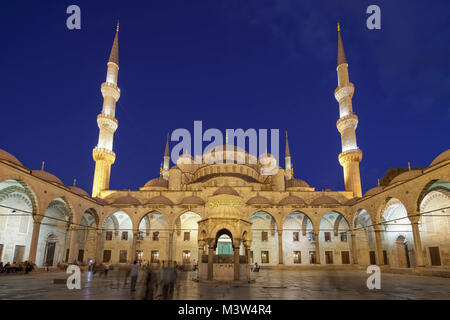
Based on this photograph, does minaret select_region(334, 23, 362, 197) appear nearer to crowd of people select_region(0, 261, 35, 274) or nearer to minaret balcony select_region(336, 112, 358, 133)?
minaret balcony select_region(336, 112, 358, 133)

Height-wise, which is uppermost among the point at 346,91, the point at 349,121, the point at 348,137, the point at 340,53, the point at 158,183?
the point at 340,53

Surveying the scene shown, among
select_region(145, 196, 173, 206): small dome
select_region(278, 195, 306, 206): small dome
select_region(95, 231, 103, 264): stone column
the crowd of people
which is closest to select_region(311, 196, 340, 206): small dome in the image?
select_region(278, 195, 306, 206): small dome

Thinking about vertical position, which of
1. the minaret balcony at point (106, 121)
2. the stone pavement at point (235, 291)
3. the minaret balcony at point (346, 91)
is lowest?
the stone pavement at point (235, 291)

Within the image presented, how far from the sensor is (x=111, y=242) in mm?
26750

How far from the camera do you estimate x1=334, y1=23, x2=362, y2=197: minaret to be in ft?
93.2

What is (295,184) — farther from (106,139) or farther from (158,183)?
(106,139)

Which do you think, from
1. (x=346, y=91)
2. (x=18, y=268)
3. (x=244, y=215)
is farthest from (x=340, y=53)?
(x=18, y=268)

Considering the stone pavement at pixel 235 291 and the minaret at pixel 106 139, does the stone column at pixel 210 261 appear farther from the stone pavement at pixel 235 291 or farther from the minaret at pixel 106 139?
the minaret at pixel 106 139

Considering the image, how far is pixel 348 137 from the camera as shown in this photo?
2927cm

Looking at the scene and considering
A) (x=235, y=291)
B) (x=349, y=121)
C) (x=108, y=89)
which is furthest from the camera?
(x=108, y=89)

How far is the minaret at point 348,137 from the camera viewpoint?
28406 mm

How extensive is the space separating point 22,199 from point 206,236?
49.5 feet

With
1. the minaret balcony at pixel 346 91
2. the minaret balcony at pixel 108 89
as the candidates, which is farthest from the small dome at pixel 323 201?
the minaret balcony at pixel 108 89
